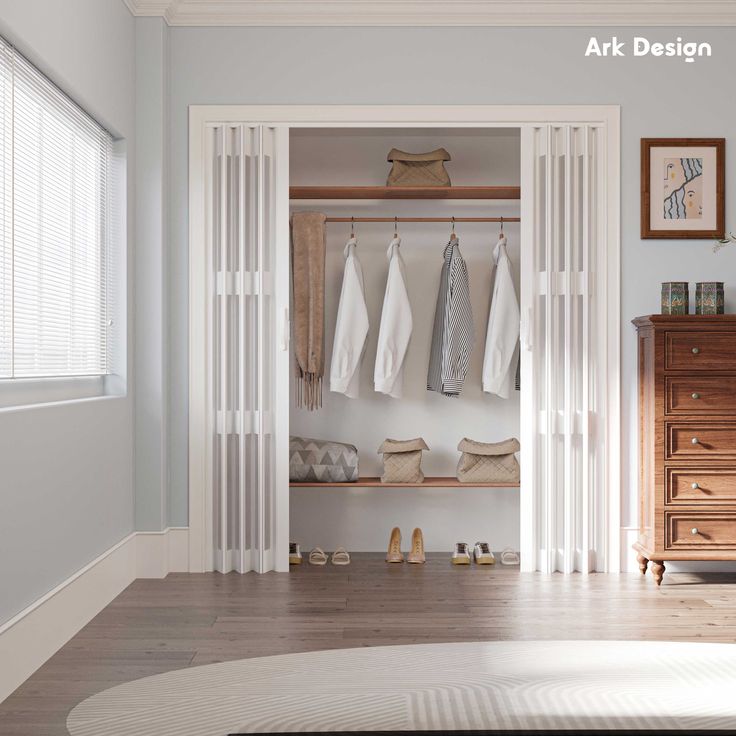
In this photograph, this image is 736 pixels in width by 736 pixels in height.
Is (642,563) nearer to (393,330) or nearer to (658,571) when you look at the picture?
(658,571)

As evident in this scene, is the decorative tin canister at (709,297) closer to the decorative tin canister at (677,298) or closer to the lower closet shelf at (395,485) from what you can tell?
the decorative tin canister at (677,298)

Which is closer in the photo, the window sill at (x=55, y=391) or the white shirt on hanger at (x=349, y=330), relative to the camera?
the window sill at (x=55, y=391)

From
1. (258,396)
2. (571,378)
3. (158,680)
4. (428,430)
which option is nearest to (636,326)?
(571,378)

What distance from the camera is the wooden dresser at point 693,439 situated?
3.71 metres

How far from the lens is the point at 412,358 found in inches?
179

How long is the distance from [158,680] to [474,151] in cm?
316

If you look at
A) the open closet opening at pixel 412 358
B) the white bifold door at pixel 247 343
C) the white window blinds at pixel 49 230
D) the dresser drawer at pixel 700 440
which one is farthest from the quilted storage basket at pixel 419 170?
the dresser drawer at pixel 700 440

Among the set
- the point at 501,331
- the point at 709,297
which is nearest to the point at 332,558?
the point at 501,331

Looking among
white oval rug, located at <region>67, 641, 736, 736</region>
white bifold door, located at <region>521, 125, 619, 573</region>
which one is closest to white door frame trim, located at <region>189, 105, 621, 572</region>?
white bifold door, located at <region>521, 125, 619, 573</region>

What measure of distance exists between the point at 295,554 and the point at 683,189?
98.4 inches

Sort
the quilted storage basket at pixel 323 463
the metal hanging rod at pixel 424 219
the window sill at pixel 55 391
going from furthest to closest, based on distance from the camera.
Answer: the metal hanging rod at pixel 424 219 → the quilted storage basket at pixel 323 463 → the window sill at pixel 55 391

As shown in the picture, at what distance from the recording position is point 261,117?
3996 mm

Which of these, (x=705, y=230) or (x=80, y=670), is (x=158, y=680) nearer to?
(x=80, y=670)

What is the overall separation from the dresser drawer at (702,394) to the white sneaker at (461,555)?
46.6 inches
